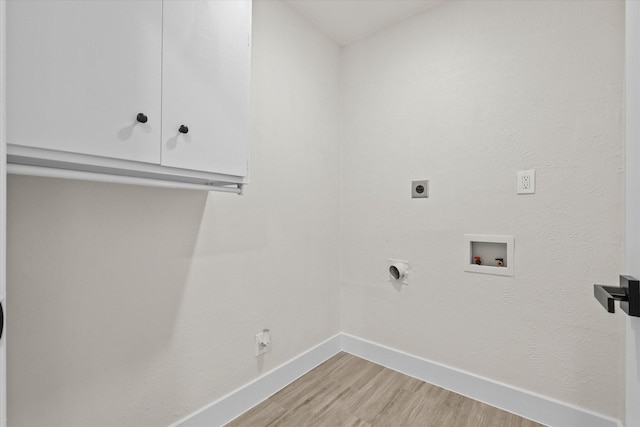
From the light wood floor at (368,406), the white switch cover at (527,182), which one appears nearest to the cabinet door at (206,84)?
the light wood floor at (368,406)

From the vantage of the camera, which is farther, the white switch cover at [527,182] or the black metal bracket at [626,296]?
the white switch cover at [527,182]

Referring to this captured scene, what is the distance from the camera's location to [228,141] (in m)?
1.16

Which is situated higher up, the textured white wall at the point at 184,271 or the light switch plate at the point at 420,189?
the light switch plate at the point at 420,189

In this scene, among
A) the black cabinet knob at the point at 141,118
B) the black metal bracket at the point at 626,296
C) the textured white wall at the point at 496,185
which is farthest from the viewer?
the textured white wall at the point at 496,185

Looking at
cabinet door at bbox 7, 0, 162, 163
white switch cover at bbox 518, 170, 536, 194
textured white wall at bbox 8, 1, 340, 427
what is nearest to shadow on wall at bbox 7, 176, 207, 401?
textured white wall at bbox 8, 1, 340, 427

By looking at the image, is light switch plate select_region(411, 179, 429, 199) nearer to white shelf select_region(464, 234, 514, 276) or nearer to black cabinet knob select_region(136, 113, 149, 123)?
white shelf select_region(464, 234, 514, 276)

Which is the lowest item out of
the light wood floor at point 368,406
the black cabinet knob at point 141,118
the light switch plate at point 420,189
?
the light wood floor at point 368,406

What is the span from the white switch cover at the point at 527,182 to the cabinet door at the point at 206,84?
1370 millimetres

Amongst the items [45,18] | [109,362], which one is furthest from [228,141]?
[109,362]

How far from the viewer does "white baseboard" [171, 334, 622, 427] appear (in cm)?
140

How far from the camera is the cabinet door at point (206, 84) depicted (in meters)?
0.99

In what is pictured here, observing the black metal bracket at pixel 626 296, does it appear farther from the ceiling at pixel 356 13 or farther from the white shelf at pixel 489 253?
the ceiling at pixel 356 13

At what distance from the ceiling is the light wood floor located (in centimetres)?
228

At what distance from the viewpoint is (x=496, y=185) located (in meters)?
1.62
